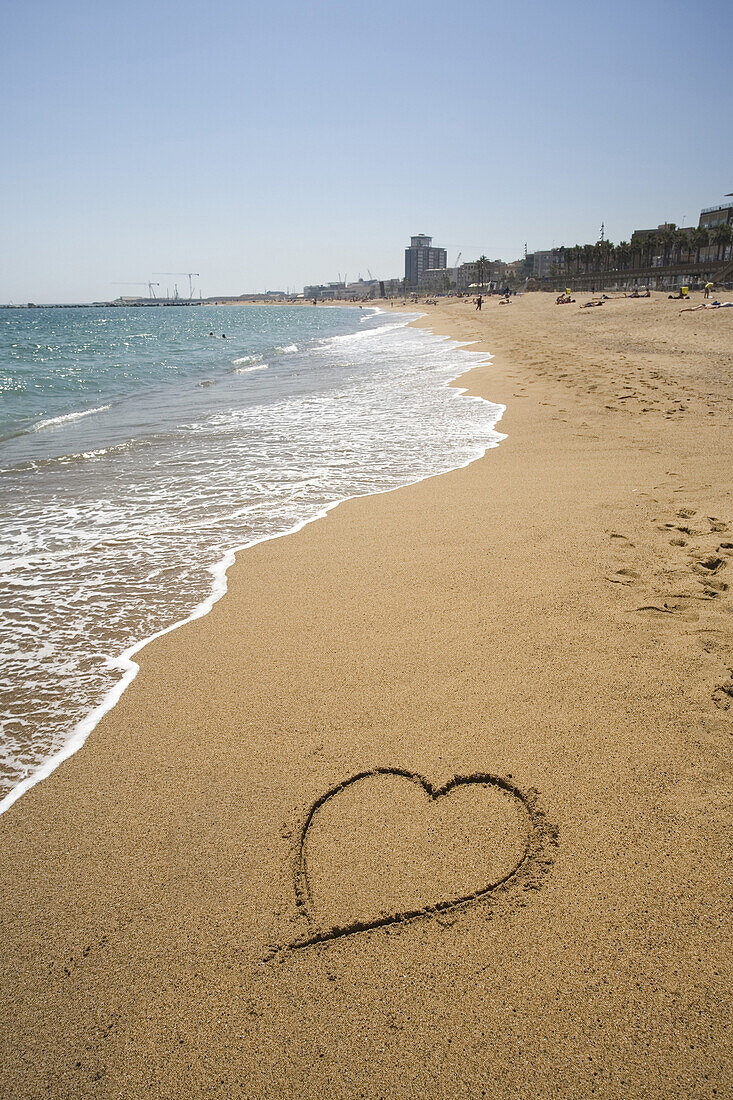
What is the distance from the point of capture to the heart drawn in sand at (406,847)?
1990 millimetres

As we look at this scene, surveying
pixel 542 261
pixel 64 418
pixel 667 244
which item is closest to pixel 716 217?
pixel 667 244

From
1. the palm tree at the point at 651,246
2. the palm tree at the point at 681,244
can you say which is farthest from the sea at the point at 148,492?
the palm tree at the point at 651,246

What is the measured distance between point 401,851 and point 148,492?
5802 mm

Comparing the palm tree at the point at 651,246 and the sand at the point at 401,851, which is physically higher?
the palm tree at the point at 651,246

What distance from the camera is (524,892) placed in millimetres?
1996

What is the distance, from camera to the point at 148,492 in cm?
700

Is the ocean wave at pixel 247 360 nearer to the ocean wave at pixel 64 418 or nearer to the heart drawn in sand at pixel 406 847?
the ocean wave at pixel 64 418

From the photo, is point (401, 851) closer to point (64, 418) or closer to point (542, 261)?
point (64, 418)

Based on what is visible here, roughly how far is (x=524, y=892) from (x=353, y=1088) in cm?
76

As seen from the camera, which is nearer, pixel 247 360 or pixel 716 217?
pixel 247 360

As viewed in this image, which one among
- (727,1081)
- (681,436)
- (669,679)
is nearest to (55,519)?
(669,679)

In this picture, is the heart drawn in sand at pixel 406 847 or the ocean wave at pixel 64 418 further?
the ocean wave at pixel 64 418

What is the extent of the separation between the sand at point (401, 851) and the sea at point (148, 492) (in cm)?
34

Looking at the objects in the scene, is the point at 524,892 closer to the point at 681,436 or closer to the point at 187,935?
the point at 187,935
